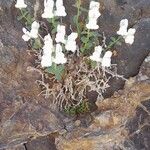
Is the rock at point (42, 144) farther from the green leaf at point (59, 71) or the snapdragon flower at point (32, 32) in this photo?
the snapdragon flower at point (32, 32)

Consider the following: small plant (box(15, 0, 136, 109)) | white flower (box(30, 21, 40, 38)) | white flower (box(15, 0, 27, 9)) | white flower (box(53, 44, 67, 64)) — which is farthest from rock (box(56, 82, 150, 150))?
white flower (box(15, 0, 27, 9))

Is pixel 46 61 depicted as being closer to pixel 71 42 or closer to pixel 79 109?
pixel 71 42

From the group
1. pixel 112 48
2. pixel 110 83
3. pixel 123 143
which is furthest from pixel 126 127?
pixel 112 48

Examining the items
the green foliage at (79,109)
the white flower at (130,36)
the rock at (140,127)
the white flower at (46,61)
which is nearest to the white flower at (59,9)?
the white flower at (46,61)

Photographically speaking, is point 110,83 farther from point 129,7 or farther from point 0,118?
point 0,118

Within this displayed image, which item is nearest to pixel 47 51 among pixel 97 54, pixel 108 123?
pixel 97 54

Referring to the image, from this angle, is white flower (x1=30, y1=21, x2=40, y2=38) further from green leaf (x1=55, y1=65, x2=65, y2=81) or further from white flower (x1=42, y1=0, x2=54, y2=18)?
green leaf (x1=55, y1=65, x2=65, y2=81)
